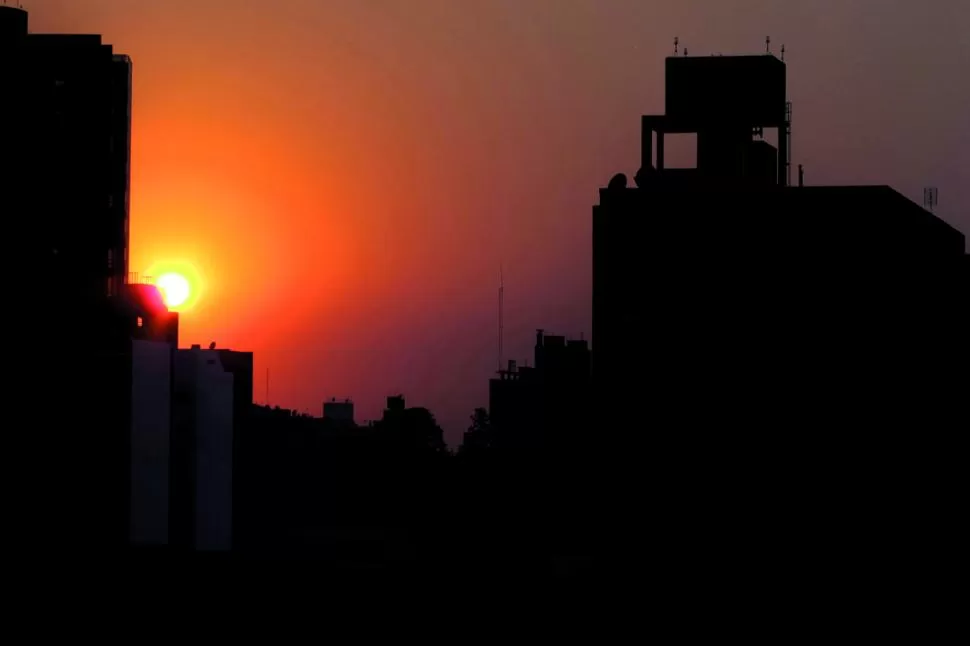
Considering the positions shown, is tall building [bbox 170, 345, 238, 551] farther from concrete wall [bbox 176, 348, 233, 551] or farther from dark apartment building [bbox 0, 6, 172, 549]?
dark apartment building [bbox 0, 6, 172, 549]

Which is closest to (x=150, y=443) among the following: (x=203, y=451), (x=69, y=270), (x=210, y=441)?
(x=203, y=451)

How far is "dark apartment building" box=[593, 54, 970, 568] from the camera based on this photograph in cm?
7494

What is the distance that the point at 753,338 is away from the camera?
7800cm

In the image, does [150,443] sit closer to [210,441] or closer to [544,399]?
[210,441]

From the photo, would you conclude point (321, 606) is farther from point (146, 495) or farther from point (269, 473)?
point (269, 473)

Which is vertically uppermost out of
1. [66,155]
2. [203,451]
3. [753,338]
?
[66,155]

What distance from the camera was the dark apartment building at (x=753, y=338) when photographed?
246 ft

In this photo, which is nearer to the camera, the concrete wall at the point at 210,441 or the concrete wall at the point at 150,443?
the concrete wall at the point at 150,443

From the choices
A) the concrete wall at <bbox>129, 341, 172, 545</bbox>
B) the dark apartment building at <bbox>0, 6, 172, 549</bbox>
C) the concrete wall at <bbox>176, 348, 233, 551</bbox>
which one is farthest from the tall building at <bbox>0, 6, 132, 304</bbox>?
the concrete wall at <bbox>176, 348, 233, 551</bbox>

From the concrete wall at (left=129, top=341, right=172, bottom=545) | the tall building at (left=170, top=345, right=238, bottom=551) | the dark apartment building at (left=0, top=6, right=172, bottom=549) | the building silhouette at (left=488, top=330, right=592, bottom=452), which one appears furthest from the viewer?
the building silhouette at (left=488, top=330, right=592, bottom=452)

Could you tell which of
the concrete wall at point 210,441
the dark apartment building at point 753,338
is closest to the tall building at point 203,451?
the concrete wall at point 210,441

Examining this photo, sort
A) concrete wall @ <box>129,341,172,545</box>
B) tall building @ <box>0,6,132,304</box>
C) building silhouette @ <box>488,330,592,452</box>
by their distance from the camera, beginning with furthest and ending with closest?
building silhouette @ <box>488,330,592,452</box>, concrete wall @ <box>129,341,172,545</box>, tall building @ <box>0,6,132,304</box>

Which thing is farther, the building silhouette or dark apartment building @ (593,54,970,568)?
the building silhouette

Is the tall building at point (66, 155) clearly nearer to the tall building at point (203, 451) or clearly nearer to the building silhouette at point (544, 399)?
the tall building at point (203, 451)
